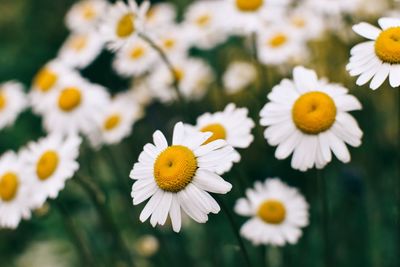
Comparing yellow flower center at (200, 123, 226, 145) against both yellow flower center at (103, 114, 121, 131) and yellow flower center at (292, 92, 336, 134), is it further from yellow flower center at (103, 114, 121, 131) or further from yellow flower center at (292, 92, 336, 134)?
yellow flower center at (103, 114, 121, 131)

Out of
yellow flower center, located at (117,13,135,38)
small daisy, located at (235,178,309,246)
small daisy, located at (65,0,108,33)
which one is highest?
small daisy, located at (65,0,108,33)

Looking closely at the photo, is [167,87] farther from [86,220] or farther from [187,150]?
[187,150]

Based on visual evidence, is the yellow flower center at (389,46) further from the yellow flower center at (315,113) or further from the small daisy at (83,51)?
the small daisy at (83,51)

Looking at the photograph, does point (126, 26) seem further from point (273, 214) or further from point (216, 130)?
point (273, 214)

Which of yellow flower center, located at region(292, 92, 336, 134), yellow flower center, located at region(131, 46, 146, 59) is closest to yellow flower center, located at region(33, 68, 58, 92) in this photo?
yellow flower center, located at region(131, 46, 146, 59)

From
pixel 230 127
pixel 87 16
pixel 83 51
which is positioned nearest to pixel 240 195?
pixel 230 127

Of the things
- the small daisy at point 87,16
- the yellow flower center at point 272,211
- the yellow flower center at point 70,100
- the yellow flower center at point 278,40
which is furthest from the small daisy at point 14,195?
the yellow flower center at point 278,40
